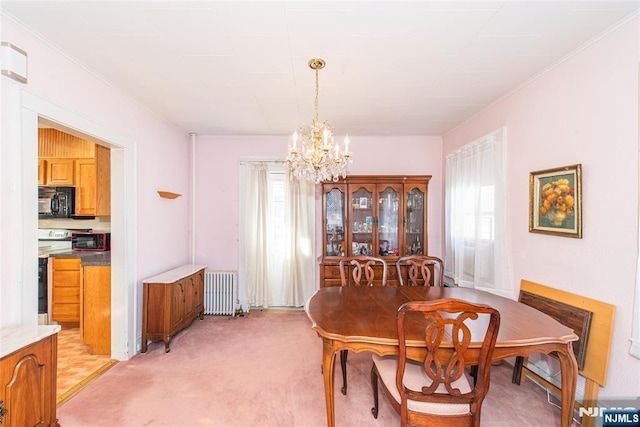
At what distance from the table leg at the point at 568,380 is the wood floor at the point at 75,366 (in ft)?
10.9

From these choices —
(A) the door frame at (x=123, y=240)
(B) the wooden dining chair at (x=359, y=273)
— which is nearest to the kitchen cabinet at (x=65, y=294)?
(A) the door frame at (x=123, y=240)

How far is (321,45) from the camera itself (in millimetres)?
1867

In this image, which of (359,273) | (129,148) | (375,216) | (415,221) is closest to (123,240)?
(129,148)

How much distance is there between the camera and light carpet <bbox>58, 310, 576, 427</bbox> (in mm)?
1928

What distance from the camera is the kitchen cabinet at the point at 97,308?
2781 millimetres

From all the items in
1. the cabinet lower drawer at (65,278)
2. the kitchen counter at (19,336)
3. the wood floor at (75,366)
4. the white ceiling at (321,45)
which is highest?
the white ceiling at (321,45)

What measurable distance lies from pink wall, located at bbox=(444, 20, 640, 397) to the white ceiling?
195 mm

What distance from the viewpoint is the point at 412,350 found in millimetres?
1496

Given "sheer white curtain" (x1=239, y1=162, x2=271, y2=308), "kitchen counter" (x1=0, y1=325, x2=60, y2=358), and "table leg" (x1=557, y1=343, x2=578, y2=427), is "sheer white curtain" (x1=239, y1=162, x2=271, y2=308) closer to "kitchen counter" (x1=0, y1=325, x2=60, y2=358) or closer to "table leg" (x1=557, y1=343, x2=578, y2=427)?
"kitchen counter" (x1=0, y1=325, x2=60, y2=358)

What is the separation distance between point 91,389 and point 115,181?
1800 mm

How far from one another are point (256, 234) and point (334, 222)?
3.75 feet

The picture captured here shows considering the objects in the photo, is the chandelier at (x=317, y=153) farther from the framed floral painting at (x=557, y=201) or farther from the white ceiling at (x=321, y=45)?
the framed floral painting at (x=557, y=201)

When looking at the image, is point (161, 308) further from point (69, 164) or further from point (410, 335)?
point (410, 335)

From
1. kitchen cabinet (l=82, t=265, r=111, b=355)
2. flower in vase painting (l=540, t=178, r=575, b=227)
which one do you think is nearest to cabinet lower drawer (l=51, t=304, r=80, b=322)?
kitchen cabinet (l=82, t=265, r=111, b=355)
